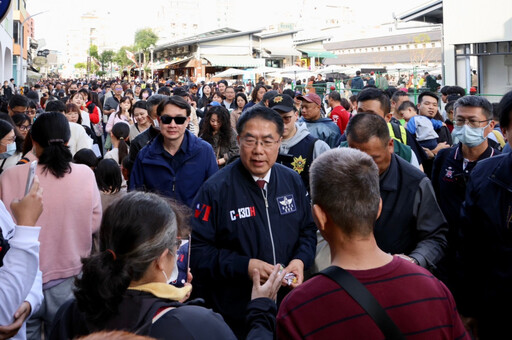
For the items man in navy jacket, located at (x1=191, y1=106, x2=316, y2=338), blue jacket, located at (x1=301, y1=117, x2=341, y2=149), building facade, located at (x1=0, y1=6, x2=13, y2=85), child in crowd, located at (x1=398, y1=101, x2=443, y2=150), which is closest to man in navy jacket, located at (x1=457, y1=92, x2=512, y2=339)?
man in navy jacket, located at (x1=191, y1=106, x2=316, y2=338)

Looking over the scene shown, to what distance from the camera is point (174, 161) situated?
4930mm

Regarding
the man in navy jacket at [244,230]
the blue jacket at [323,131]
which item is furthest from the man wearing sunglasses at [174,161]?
the blue jacket at [323,131]

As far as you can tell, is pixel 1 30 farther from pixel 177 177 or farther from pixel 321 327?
pixel 321 327

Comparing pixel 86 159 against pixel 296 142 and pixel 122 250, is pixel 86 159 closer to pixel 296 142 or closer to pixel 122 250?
pixel 296 142

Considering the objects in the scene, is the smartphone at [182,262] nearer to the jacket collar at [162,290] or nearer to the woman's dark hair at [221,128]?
the jacket collar at [162,290]

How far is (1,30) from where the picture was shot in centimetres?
3341

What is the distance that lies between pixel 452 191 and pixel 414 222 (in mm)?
1656

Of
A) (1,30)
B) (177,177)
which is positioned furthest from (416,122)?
(1,30)

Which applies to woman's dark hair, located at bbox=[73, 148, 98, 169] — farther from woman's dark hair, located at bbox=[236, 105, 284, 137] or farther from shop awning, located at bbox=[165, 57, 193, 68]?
shop awning, located at bbox=[165, 57, 193, 68]

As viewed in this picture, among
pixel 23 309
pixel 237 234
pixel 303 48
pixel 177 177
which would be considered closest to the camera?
pixel 23 309

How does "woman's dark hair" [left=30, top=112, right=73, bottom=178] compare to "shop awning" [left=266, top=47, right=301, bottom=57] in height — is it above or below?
below

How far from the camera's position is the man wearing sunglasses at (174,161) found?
484 cm

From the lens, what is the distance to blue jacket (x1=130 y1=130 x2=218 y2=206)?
15.9 ft

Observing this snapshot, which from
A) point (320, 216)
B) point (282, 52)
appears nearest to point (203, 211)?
point (320, 216)
